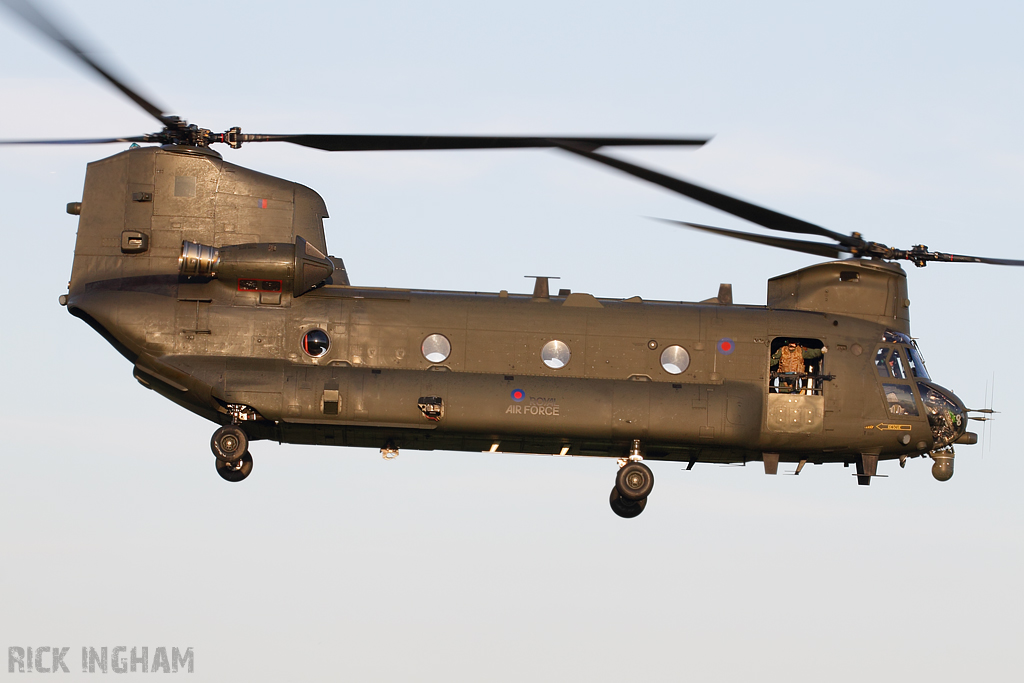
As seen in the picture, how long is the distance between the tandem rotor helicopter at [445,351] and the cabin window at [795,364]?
46 millimetres

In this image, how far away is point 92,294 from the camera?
27609 mm

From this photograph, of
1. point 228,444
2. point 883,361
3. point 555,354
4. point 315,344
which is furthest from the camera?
point 883,361

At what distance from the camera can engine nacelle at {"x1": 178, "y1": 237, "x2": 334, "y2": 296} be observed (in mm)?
27250

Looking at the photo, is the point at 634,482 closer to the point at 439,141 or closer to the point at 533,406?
the point at 533,406

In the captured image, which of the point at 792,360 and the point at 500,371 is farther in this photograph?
the point at 792,360

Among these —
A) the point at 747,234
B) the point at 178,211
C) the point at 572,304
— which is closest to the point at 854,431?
the point at 747,234

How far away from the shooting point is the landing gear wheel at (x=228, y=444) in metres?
26.7

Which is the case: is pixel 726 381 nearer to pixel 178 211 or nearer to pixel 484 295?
pixel 484 295

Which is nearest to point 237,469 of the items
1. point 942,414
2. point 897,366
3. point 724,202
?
point 724,202

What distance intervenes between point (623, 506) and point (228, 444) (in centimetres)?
835

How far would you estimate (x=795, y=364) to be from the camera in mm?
28469

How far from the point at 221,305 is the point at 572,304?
7427 millimetres

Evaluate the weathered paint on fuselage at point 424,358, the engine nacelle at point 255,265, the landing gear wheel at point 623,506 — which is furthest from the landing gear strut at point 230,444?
the landing gear wheel at point 623,506

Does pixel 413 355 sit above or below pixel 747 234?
below
